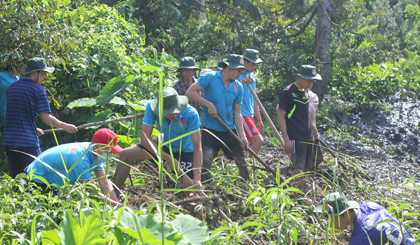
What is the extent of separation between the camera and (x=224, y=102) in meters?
4.50

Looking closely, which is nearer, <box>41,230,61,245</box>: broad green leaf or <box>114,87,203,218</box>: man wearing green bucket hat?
<box>41,230,61,245</box>: broad green leaf

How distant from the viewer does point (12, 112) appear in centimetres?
397

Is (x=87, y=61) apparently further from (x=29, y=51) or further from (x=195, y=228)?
(x=195, y=228)

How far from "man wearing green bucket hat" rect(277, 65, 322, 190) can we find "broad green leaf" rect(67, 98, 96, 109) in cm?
262

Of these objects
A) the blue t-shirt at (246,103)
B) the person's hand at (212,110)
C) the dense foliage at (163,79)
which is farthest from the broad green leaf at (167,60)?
the person's hand at (212,110)

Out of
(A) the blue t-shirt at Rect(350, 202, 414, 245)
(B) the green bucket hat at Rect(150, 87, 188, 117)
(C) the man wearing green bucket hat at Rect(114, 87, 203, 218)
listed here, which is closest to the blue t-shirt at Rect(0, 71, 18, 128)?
(C) the man wearing green bucket hat at Rect(114, 87, 203, 218)

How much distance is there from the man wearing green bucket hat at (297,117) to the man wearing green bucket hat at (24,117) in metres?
2.44

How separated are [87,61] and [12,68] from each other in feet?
4.22

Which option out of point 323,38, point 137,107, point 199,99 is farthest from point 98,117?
point 323,38

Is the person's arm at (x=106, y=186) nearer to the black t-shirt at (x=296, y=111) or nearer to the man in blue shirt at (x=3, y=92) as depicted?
the man in blue shirt at (x=3, y=92)

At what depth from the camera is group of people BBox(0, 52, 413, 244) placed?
3018mm

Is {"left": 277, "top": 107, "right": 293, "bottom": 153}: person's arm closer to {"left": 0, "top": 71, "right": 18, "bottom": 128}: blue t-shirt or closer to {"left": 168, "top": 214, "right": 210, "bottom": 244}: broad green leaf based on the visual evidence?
{"left": 168, "top": 214, "right": 210, "bottom": 244}: broad green leaf

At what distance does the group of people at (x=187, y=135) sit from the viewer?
9.90ft

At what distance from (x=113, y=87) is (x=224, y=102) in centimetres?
193
